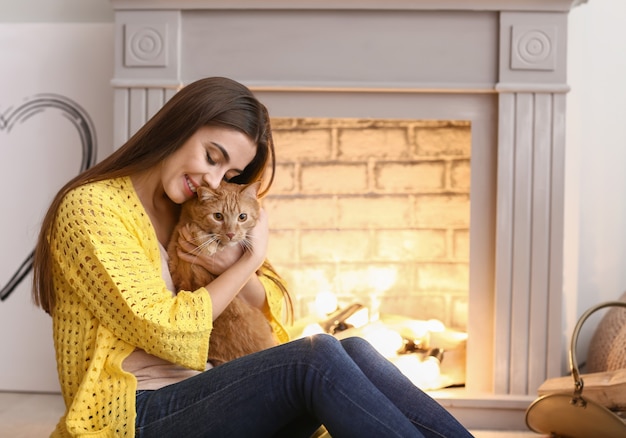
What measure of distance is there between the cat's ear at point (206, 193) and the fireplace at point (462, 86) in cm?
80

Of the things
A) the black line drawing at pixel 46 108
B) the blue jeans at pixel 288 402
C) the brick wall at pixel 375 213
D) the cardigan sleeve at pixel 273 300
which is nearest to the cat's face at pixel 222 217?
the cardigan sleeve at pixel 273 300

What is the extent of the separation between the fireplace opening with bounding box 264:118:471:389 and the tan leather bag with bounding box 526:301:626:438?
61 centimetres

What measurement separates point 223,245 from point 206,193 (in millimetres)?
145

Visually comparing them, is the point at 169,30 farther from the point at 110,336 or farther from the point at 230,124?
the point at 110,336

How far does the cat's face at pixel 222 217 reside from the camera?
1744 mm

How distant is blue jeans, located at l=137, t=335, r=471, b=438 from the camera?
4.46 feet

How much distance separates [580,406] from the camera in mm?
1953

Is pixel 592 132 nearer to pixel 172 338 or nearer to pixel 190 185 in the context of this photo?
pixel 190 185

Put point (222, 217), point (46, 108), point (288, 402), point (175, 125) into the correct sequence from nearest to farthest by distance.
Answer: point (288, 402), point (175, 125), point (222, 217), point (46, 108)

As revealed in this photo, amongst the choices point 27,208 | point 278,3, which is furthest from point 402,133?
point 27,208

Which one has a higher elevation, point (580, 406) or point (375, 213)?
point (375, 213)

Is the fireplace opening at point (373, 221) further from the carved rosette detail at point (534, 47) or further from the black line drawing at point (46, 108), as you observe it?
the black line drawing at point (46, 108)

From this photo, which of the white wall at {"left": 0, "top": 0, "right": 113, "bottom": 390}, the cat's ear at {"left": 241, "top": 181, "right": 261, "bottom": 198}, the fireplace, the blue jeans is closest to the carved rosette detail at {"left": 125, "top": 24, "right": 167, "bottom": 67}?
the fireplace

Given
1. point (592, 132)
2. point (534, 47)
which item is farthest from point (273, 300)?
point (592, 132)
